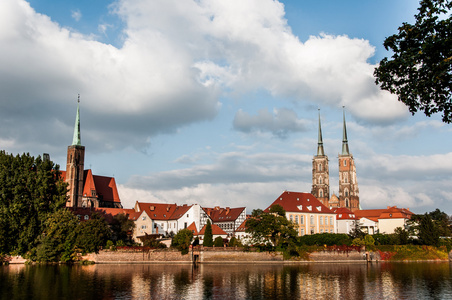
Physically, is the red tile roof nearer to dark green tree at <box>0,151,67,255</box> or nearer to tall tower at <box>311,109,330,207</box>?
dark green tree at <box>0,151,67,255</box>

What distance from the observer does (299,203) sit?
3639 inches

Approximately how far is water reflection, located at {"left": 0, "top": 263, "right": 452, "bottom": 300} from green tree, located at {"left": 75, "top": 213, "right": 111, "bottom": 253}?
1164 centimetres

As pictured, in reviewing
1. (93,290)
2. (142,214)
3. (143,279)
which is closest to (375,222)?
(142,214)

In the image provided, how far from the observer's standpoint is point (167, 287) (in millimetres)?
38625

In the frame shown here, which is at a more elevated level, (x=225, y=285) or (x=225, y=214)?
(x=225, y=214)

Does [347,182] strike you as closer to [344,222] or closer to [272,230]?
[344,222]

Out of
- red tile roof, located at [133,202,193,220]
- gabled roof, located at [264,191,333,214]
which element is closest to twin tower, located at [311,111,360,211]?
gabled roof, located at [264,191,333,214]

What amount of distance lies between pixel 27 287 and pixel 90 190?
6586 cm

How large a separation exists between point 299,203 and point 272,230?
92.8 ft

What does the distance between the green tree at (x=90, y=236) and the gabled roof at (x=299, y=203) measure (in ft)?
122

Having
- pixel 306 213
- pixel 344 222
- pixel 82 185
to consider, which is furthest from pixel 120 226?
pixel 344 222

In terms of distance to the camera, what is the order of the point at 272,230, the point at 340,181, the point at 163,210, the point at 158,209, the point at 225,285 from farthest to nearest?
the point at 340,181, the point at 163,210, the point at 158,209, the point at 272,230, the point at 225,285

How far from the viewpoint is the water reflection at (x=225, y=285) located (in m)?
33.9

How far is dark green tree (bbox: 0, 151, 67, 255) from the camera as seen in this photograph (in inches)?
2420
